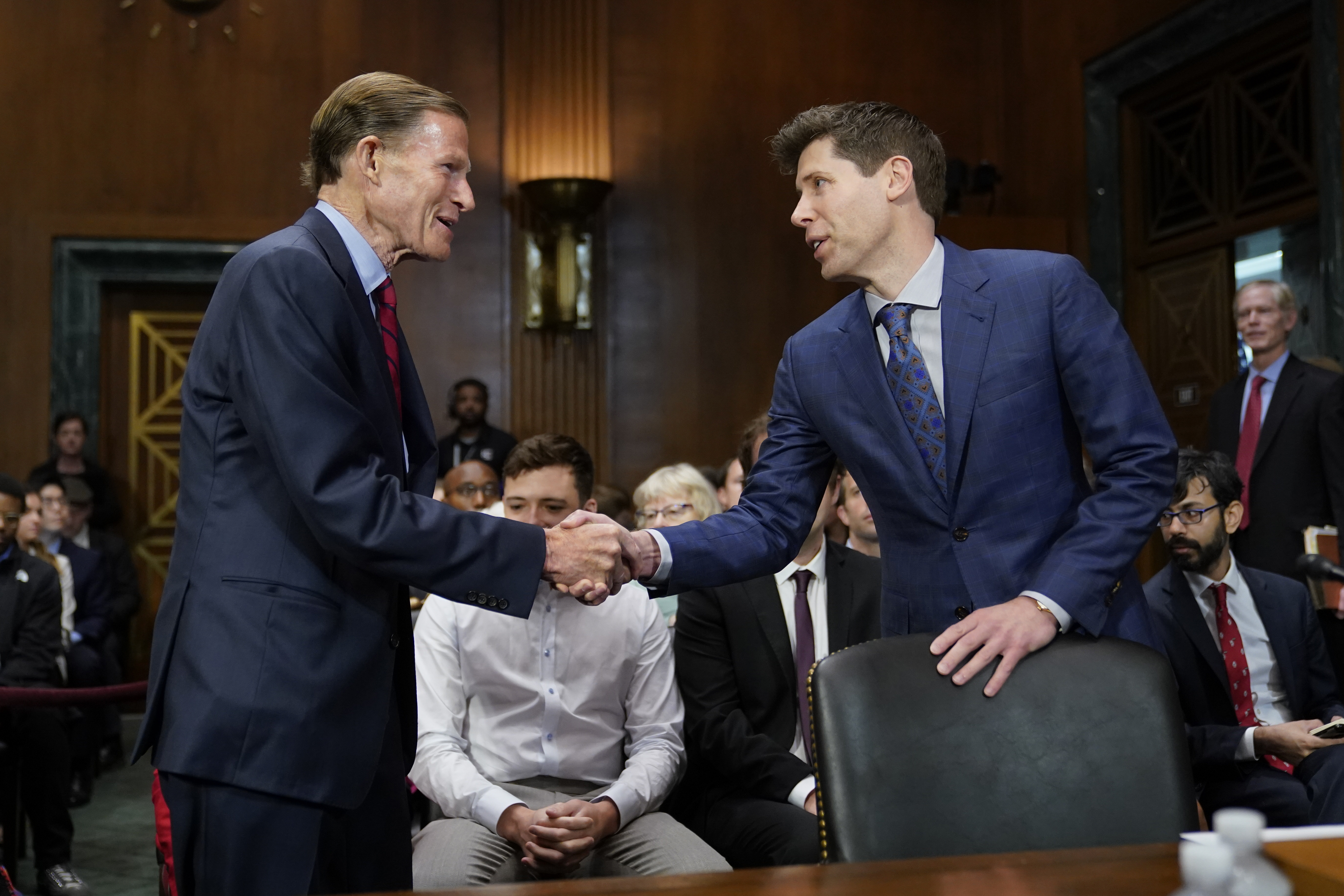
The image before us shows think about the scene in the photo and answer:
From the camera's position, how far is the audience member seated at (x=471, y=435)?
6602 millimetres

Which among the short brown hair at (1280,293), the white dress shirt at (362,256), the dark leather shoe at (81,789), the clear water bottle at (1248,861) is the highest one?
the short brown hair at (1280,293)

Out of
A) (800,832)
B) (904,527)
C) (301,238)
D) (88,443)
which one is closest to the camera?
(301,238)

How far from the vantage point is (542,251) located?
22.7 feet

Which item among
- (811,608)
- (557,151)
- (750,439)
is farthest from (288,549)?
(557,151)

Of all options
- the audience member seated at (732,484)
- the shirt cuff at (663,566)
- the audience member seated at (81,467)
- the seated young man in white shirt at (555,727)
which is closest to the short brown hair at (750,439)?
the audience member seated at (732,484)

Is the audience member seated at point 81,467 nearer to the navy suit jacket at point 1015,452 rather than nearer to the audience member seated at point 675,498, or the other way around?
the audience member seated at point 675,498

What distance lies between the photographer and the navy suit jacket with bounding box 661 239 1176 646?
1.78 m

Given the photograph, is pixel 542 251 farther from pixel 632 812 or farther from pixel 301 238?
pixel 301 238

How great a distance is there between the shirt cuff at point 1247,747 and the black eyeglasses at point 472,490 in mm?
3070

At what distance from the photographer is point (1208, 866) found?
2.55ft

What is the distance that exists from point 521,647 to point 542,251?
453 centimetres

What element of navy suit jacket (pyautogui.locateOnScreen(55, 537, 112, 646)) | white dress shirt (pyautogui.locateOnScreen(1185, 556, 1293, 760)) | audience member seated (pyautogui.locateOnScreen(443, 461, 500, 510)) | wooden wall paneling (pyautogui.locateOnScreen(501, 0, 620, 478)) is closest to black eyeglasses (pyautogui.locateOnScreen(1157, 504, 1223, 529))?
white dress shirt (pyautogui.locateOnScreen(1185, 556, 1293, 760))

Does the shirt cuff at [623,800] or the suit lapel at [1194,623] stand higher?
the suit lapel at [1194,623]

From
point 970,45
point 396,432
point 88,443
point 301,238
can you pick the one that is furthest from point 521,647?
point 970,45
